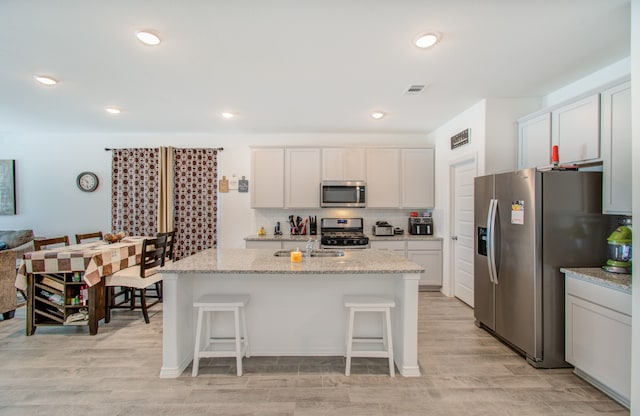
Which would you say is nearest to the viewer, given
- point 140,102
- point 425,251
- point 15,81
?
point 15,81

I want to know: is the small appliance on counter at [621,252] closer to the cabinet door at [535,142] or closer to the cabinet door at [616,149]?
the cabinet door at [616,149]

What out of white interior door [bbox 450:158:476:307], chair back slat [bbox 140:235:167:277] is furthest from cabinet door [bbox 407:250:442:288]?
Result: chair back slat [bbox 140:235:167:277]

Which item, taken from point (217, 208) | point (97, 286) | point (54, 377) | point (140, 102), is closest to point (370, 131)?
point (217, 208)

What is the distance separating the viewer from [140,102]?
358 centimetres

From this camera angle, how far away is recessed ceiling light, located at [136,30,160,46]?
210 cm

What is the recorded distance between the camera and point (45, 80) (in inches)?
116

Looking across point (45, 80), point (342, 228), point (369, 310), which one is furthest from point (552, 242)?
point (45, 80)

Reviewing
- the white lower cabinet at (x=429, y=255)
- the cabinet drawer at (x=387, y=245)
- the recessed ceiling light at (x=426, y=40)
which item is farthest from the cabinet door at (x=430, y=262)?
the recessed ceiling light at (x=426, y=40)

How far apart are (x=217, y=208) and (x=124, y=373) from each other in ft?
9.88

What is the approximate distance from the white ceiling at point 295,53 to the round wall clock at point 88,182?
1301mm

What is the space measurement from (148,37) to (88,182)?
408 cm

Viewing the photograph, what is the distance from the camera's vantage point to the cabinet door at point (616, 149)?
219 cm

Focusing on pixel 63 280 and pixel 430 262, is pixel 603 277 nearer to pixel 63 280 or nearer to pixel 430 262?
pixel 430 262

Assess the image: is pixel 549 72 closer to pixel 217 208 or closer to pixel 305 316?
pixel 305 316
